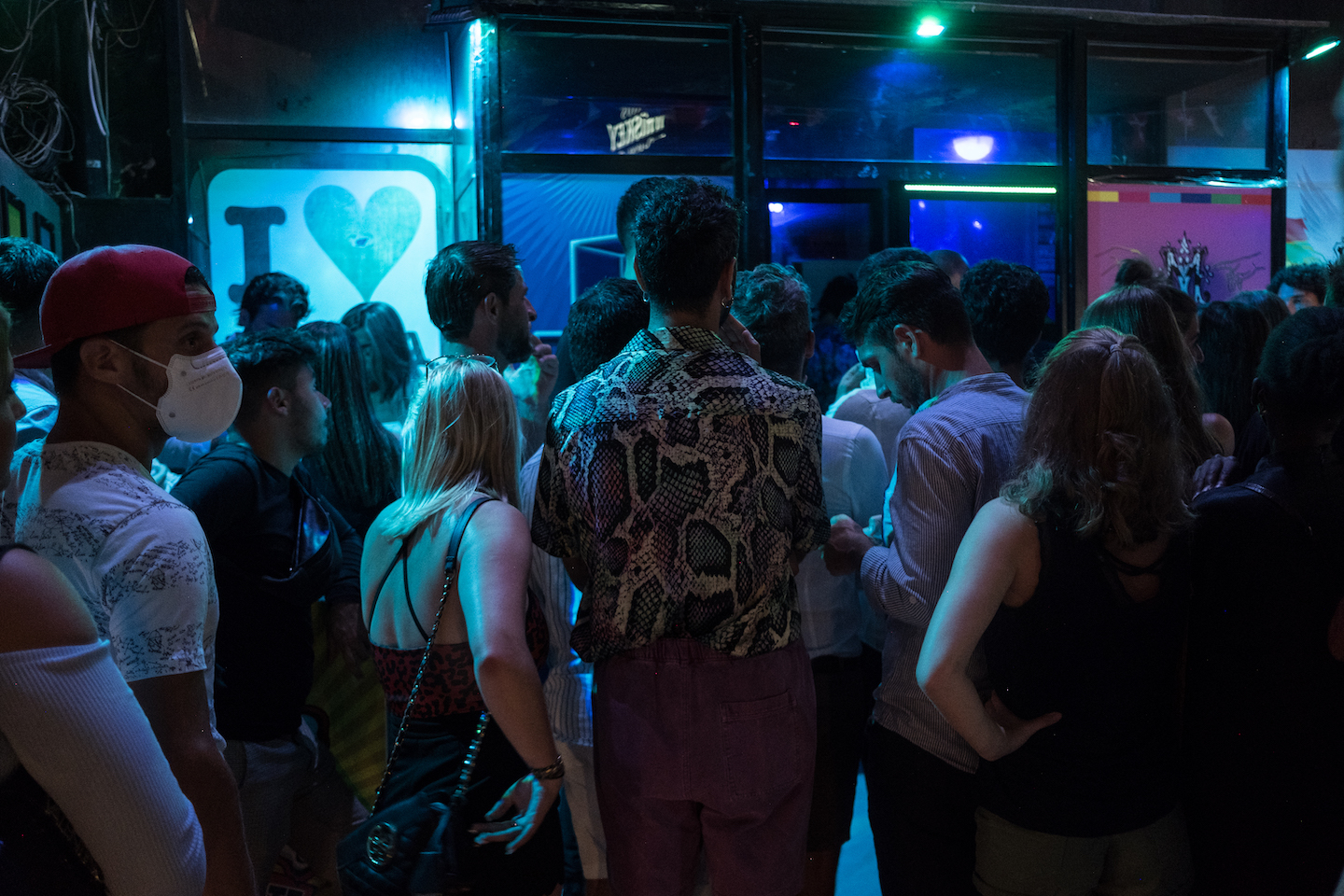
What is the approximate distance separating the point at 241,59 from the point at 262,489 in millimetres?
4035

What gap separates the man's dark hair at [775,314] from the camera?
9.27ft

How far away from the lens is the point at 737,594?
6.44ft

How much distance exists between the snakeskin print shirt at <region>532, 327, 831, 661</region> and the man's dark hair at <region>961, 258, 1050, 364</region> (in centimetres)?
105

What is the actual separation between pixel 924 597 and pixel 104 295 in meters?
1.74

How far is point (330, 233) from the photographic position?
225 inches

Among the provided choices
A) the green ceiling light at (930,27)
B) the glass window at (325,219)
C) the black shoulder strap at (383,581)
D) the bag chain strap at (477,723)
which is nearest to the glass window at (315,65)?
the glass window at (325,219)

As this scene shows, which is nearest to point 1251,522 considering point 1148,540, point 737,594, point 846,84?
point 1148,540

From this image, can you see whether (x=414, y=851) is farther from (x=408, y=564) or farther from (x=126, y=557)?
(x=126, y=557)

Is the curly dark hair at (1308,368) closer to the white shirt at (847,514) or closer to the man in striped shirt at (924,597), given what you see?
the man in striped shirt at (924,597)

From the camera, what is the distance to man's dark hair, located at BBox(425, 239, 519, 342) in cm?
306

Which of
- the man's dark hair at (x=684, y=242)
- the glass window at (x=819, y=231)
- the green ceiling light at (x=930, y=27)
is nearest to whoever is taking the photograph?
the man's dark hair at (x=684, y=242)

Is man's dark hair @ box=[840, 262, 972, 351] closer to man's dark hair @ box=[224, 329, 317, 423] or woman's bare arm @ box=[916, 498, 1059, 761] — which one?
woman's bare arm @ box=[916, 498, 1059, 761]

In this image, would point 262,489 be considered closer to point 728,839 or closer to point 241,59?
point 728,839

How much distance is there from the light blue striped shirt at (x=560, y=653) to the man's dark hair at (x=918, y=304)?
98 cm
